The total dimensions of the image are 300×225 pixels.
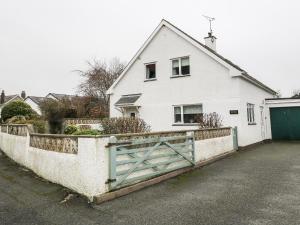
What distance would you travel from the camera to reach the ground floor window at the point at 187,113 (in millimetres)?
16359

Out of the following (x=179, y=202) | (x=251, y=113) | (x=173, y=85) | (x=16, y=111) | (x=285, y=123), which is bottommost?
(x=179, y=202)

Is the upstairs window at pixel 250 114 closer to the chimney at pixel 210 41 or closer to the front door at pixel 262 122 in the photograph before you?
the front door at pixel 262 122

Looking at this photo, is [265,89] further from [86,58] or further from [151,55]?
[86,58]

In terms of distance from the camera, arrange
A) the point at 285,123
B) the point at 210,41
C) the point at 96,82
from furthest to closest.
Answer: the point at 96,82, the point at 285,123, the point at 210,41

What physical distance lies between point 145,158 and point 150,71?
12.5 metres

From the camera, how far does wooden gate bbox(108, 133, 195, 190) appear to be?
6445 mm

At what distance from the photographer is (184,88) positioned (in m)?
16.9

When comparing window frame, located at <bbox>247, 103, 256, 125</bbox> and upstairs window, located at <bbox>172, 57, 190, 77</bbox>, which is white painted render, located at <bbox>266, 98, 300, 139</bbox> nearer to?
window frame, located at <bbox>247, 103, 256, 125</bbox>

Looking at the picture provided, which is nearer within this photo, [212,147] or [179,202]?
[179,202]

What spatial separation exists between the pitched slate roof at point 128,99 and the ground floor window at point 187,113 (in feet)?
10.4

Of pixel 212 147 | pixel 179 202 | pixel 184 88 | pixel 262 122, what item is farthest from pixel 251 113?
pixel 179 202

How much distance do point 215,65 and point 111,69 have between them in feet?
86.0

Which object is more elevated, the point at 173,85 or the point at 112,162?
the point at 173,85

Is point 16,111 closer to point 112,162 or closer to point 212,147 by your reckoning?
point 212,147
